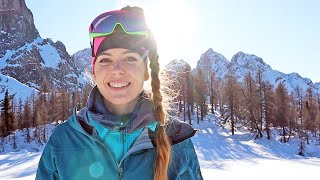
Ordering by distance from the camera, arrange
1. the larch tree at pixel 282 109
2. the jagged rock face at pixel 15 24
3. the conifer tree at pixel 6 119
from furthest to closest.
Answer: the jagged rock face at pixel 15 24, the conifer tree at pixel 6 119, the larch tree at pixel 282 109

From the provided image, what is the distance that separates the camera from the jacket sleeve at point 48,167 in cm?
215

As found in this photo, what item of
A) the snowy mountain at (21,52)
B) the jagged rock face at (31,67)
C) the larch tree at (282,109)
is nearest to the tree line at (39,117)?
the larch tree at (282,109)

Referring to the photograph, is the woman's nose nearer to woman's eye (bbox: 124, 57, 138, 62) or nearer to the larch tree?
woman's eye (bbox: 124, 57, 138, 62)

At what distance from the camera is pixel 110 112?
7.87 feet

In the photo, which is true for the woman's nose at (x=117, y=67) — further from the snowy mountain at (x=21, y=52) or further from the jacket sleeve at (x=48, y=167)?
the snowy mountain at (x=21, y=52)

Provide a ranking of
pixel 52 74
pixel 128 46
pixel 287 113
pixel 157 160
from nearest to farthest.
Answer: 1. pixel 157 160
2. pixel 128 46
3. pixel 287 113
4. pixel 52 74

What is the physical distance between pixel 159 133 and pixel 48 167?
0.69 m

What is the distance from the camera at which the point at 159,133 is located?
2199 millimetres

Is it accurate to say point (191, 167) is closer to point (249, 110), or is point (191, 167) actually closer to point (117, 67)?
point (117, 67)

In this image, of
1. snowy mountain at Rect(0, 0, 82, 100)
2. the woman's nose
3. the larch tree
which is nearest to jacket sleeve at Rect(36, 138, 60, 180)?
the woman's nose

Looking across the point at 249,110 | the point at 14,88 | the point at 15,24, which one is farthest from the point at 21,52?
the point at 249,110

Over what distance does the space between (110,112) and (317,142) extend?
164ft

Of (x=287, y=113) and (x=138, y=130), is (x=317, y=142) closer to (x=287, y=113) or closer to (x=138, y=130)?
(x=287, y=113)

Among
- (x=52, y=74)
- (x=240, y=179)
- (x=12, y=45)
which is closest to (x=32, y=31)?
(x=12, y=45)
